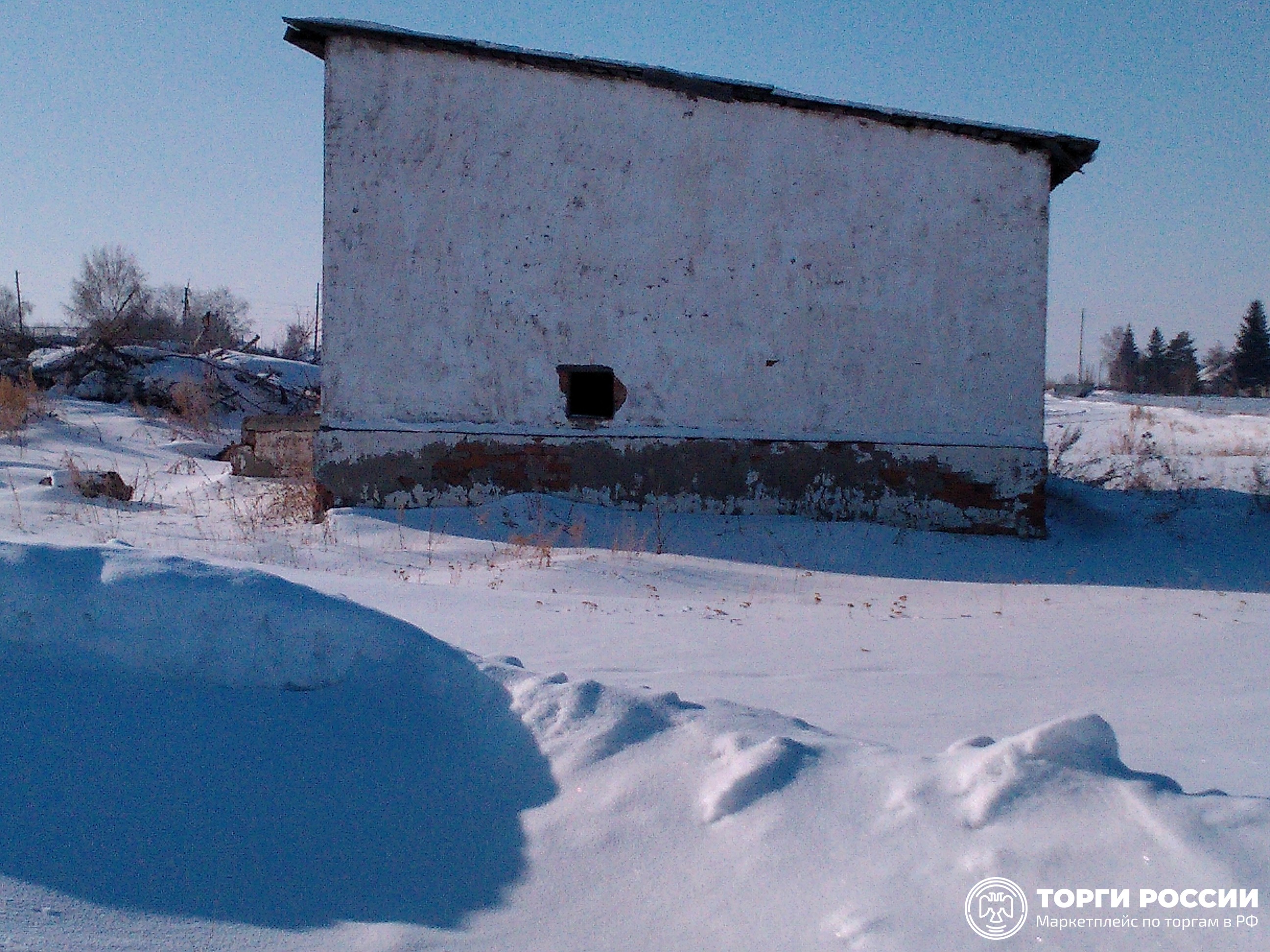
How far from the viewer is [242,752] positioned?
2637mm

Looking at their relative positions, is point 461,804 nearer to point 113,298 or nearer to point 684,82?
point 684,82

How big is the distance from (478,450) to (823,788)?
7932mm

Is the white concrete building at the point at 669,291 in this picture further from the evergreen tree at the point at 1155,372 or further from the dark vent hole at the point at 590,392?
the evergreen tree at the point at 1155,372

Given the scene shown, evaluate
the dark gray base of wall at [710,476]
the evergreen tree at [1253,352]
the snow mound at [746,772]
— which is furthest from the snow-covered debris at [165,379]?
the evergreen tree at [1253,352]

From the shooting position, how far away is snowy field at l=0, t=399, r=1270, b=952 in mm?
1874

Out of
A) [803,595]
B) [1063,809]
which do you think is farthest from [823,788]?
[803,595]

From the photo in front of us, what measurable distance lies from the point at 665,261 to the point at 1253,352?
58.2 metres

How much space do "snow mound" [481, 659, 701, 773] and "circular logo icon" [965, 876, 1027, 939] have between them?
100cm

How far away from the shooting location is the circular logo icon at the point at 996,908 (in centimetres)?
174

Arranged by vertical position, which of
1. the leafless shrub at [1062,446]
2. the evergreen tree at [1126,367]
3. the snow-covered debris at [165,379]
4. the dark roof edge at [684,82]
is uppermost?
the evergreen tree at [1126,367]

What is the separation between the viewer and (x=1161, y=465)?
16.4 metres

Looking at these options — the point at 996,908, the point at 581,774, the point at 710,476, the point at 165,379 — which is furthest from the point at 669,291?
the point at 165,379

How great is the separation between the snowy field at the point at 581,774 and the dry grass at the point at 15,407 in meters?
12.5

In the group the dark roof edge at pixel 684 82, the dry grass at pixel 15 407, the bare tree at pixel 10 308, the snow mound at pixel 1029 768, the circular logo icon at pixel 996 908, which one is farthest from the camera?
the bare tree at pixel 10 308
